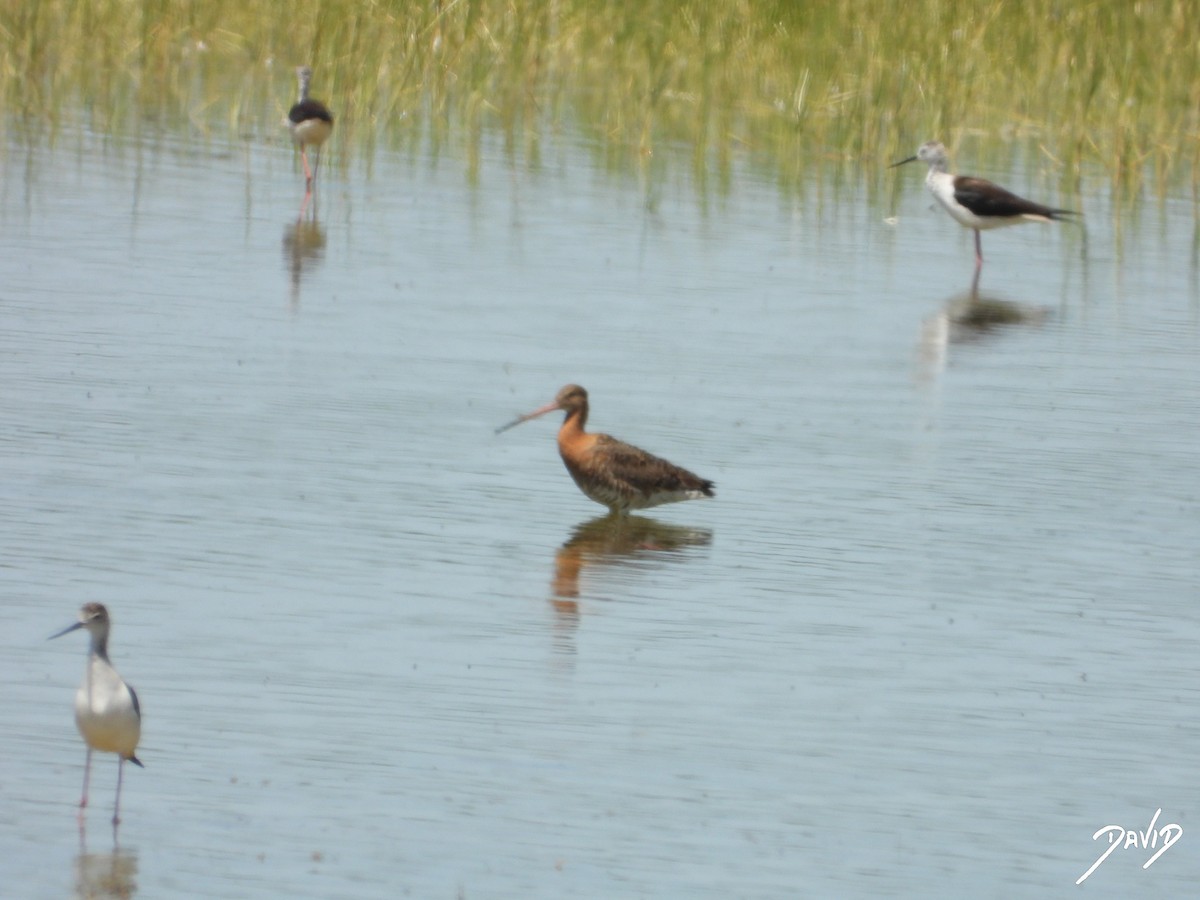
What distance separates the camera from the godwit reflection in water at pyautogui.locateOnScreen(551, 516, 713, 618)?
926 cm

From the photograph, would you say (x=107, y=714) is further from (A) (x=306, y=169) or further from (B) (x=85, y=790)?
(A) (x=306, y=169)

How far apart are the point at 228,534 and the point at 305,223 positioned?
7894 millimetres

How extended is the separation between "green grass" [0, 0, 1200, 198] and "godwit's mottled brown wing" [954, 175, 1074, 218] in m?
2.16

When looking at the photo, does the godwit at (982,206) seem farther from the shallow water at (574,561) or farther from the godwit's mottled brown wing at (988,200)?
the shallow water at (574,561)

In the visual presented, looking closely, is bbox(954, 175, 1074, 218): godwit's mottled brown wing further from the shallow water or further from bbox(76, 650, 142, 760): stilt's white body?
bbox(76, 650, 142, 760): stilt's white body

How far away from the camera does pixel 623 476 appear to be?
33.6 feet

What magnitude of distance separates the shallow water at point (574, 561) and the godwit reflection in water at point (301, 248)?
61 millimetres

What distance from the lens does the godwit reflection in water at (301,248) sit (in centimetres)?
1479

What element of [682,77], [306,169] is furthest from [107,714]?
[682,77]

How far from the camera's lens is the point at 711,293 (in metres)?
15.4

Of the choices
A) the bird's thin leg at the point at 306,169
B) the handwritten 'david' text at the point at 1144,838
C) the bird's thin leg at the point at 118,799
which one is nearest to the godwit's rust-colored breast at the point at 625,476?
the handwritten 'david' text at the point at 1144,838

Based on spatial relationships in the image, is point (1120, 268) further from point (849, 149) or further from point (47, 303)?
point (47, 303)

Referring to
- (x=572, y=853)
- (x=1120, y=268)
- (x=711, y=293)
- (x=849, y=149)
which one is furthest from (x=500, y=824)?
(x=849, y=149)

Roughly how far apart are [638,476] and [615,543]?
0.42 metres
